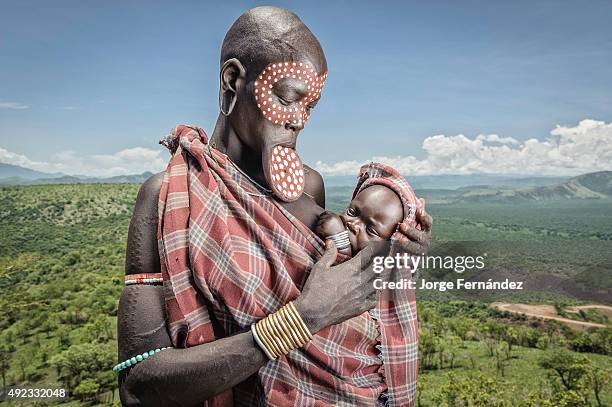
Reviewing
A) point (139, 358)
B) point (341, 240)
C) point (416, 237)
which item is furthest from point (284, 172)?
point (139, 358)

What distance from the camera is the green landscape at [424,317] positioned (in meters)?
3.24

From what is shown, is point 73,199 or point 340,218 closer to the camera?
point 340,218

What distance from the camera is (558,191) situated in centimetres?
17938

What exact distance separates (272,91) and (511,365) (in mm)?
26621

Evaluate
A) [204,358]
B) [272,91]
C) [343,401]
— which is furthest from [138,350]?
[272,91]

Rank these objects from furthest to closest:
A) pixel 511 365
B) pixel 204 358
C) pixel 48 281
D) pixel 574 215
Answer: pixel 574 215, pixel 48 281, pixel 511 365, pixel 204 358

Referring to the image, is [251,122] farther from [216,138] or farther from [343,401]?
[343,401]

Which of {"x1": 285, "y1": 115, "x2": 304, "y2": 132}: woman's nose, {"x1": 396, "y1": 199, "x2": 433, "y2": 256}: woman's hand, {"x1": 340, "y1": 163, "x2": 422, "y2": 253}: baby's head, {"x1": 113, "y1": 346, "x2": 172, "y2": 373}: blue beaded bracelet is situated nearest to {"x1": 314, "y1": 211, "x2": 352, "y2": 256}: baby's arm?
{"x1": 340, "y1": 163, "x2": 422, "y2": 253}: baby's head

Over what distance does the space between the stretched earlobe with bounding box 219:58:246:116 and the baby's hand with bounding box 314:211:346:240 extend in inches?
22.5

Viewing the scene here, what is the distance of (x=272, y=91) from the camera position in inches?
72.5

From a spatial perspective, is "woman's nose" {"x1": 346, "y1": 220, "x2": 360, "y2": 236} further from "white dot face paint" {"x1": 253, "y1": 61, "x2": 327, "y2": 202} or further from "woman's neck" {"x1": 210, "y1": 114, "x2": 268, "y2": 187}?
"woman's neck" {"x1": 210, "y1": 114, "x2": 268, "y2": 187}

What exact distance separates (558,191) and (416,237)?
20029 cm

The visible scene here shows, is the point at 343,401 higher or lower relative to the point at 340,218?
lower

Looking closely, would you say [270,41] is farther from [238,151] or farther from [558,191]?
[558,191]
